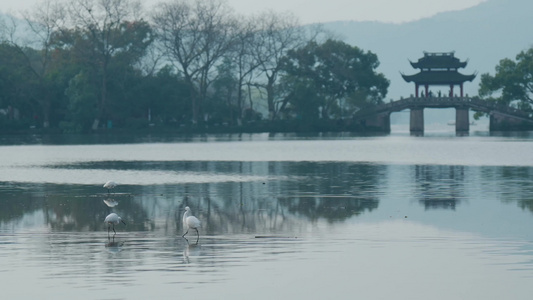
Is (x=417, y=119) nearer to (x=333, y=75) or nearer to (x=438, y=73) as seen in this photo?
(x=438, y=73)

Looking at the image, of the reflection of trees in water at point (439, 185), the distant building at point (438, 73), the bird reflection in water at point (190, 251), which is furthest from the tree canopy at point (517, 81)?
the bird reflection in water at point (190, 251)

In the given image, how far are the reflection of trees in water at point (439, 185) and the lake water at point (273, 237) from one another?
0.06 meters

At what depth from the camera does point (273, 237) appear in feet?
66.3

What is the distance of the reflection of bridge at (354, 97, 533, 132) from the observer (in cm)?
11819

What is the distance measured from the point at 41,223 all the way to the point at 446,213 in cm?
1020

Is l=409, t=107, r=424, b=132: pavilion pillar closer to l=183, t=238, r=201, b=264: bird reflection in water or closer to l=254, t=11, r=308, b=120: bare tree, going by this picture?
l=254, t=11, r=308, b=120: bare tree

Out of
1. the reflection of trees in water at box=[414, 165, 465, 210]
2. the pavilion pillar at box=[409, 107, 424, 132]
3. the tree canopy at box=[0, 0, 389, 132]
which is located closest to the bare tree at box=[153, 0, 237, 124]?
the tree canopy at box=[0, 0, 389, 132]

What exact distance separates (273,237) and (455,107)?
364 feet

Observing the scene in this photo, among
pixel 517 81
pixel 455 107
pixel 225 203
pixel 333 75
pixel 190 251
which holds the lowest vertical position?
pixel 190 251

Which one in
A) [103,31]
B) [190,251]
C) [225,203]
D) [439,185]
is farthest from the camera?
[103,31]

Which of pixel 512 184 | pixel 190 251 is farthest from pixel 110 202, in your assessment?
pixel 512 184

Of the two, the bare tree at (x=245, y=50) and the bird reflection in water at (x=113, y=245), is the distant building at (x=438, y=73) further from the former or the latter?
the bird reflection in water at (x=113, y=245)

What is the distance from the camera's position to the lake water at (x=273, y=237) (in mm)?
14906

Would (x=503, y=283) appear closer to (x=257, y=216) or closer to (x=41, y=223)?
(x=257, y=216)
